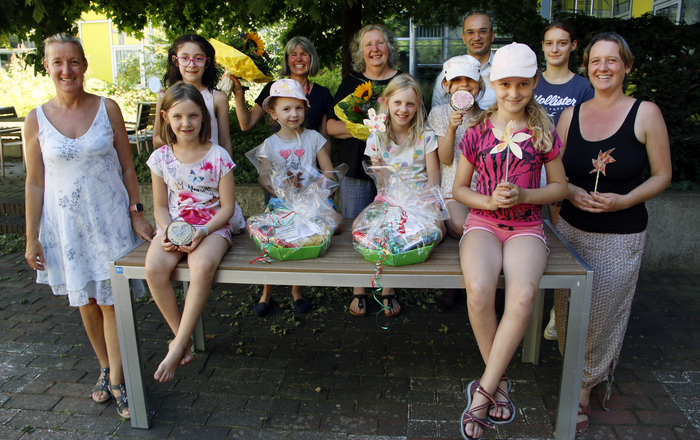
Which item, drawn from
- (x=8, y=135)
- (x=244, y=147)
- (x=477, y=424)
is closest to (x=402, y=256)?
(x=477, y=424)

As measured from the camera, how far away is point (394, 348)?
3580 mm

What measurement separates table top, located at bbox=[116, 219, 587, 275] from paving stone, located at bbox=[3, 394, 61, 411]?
1.05 metres

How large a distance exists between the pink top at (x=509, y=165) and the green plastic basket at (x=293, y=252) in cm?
92

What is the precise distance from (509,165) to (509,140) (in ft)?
0.49

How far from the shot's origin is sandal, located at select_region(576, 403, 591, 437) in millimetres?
2709

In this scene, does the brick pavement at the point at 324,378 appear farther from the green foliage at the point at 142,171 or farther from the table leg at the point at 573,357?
the green foliage at the point at 142,171

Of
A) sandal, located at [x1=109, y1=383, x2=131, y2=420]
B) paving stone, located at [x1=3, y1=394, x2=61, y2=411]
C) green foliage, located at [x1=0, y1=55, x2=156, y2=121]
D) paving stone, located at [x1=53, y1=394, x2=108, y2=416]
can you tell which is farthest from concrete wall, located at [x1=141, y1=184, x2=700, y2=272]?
green foliage, located at [x1=0, y1=55, x2=156, y2=121]

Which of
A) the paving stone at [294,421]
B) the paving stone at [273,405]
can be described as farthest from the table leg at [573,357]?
the paving stone at [273,405]

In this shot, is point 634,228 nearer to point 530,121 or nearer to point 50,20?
point 530,121

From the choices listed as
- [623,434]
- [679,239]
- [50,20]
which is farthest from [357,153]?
[50,20]

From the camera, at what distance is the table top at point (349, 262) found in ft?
8.29

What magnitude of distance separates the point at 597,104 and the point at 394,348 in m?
2.02

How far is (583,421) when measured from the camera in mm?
2732

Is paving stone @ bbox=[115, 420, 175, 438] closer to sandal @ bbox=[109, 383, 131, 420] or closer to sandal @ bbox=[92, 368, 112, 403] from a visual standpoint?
sandal @ bbox=[109, 383, 131, 420]
